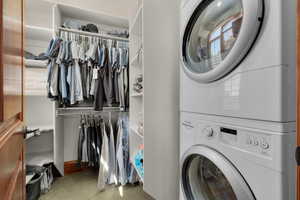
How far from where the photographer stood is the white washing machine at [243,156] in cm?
43

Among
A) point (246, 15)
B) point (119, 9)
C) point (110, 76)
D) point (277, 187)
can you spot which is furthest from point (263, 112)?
point (119, 9)

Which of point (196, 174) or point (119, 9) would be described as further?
point (119, 9)

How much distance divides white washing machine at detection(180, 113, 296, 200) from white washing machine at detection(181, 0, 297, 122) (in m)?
0.04

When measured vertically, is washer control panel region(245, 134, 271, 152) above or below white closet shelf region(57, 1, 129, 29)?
below

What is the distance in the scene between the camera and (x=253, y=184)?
49 centimetres

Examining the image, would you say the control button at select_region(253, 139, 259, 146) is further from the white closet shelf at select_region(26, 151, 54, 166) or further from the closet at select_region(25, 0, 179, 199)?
the white closet shelf at select_region(26, 151, 54, 166)

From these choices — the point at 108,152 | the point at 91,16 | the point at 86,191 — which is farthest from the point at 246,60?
the point at 91,16

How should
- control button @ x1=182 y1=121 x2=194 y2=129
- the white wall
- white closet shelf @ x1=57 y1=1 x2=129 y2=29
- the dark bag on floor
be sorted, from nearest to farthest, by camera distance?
control button @ x1=182 y1=121 x2=194 y2=129, the white wall, the dark bag on floor, white closet shelf @ x1=57 y1=1 x2=129 y2=29

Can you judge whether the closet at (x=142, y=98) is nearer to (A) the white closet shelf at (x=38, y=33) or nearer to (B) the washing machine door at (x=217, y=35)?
(A) the white closet shelf at (x=38, y=33)

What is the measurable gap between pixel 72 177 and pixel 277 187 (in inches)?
86.7

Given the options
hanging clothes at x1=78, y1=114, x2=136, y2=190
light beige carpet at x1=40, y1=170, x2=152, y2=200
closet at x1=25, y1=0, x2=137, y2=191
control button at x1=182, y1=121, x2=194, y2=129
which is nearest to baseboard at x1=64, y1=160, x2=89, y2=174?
closet at x1=25, y1=0, x2=137, y2=191

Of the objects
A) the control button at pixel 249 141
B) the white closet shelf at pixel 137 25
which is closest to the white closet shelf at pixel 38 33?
the white closet shelf at pixel 137 25

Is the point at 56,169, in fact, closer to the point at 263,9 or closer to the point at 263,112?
the point at 263,112

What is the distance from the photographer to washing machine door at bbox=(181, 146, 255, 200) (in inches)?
25.3
